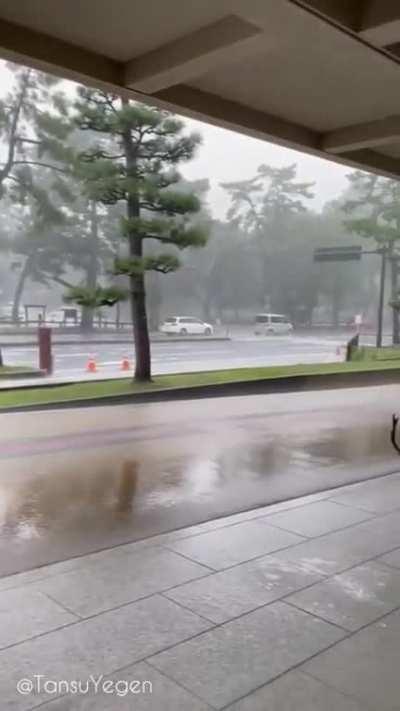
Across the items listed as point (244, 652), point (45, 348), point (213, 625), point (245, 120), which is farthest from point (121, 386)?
point (244, 652)

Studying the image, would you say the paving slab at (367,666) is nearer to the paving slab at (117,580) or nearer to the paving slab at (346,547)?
the paving slab at (346,547)

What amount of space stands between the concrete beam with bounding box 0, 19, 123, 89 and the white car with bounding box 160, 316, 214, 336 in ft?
75.9

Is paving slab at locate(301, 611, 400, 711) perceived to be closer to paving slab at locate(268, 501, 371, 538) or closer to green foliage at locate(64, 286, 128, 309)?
paving slab at locate(268, 501, 371, 538)

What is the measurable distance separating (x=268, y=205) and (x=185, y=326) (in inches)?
300

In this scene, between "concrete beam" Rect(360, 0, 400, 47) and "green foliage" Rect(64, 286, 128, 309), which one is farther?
"green foliage" Rect(64, 286, 128, 309)

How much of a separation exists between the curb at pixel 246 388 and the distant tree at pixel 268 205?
10.2 meters

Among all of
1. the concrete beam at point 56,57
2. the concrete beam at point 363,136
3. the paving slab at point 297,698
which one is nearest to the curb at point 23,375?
the concrete beam at point 363,136

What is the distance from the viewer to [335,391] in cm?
1234

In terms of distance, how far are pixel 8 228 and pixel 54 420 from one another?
12.9 metres

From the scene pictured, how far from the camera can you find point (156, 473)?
5.49m

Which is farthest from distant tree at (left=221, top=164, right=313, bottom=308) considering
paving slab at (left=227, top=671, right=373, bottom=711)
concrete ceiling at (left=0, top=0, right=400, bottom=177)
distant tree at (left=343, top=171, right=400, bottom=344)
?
paving slab at (left=227, top=671, right=373, bottom=711)

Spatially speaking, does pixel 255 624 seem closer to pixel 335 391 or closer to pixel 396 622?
pixel 396 622

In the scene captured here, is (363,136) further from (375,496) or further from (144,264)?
(375,496)

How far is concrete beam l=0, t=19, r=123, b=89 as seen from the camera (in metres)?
4.87
